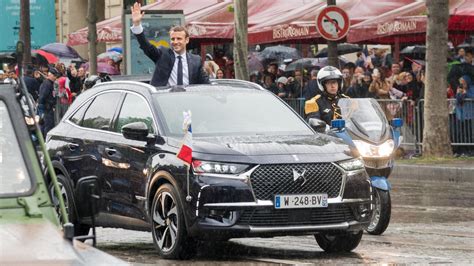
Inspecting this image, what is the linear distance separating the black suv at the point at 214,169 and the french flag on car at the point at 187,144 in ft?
0.17

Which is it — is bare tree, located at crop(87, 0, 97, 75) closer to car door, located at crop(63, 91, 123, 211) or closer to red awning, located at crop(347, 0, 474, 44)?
red awning, located at crop(347, 0, 474, 44)

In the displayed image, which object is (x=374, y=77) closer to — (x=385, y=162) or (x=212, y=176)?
(x=385, y=162)

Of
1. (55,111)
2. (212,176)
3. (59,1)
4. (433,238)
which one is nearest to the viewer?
(212,176)

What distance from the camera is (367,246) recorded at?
13.7 m

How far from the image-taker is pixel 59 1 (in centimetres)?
6375

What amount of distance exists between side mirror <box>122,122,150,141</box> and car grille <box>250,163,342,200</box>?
1272mm

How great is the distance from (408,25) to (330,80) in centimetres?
1509

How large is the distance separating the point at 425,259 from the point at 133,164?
266 cm

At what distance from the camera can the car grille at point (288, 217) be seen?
475 inches

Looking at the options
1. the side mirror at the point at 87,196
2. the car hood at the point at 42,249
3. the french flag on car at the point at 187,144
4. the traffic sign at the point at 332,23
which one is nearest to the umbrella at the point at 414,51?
the traffic sign at the point at 332,23

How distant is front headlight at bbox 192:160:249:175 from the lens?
1206 centimetres

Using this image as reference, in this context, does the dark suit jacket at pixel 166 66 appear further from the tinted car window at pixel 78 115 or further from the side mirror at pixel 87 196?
the side mirror at pixel 87 196

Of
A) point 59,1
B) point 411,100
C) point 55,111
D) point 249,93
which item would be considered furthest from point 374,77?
point 59,1

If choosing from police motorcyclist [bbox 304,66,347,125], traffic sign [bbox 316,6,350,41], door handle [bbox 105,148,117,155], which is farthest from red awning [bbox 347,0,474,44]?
door handle [bbox 105,148,117,155]
